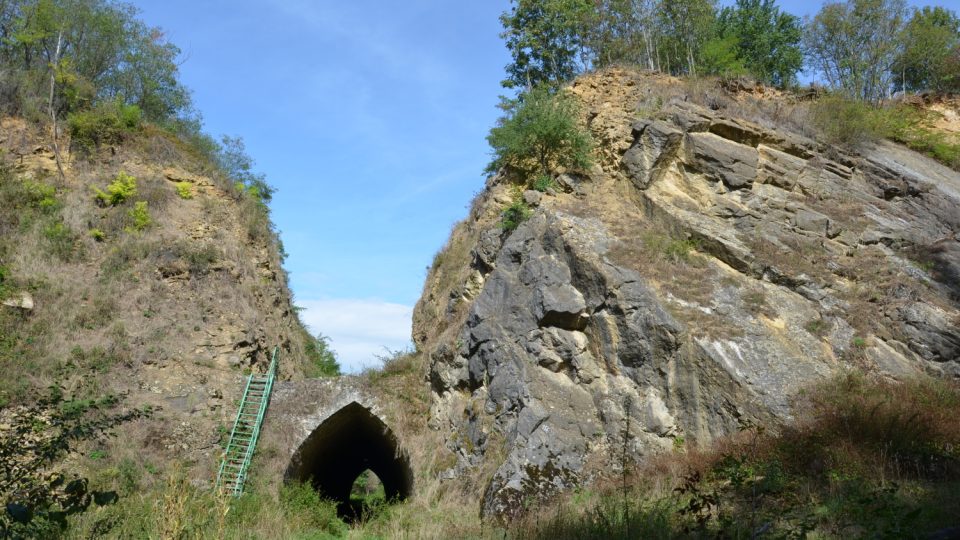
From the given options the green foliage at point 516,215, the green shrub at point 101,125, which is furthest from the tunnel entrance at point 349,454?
the green shrub at point 101,125

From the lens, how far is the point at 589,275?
1592 cm

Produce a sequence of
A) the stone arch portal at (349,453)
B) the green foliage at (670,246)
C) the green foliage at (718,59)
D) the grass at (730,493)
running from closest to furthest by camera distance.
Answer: the grass at (730,493) < the green foliage at (670,246) < the stone arch portal at (349,453) < the green foliage at (718,59)

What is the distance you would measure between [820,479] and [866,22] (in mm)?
23989

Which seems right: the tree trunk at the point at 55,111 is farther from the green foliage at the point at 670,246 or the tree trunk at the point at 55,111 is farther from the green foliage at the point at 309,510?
the green foliage at the point at 670,246

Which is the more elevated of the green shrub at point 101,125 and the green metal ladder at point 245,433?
the green shrub at point 101,125

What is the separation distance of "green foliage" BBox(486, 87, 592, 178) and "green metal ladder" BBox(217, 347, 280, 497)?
9.31 metres

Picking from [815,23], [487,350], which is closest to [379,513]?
[487,350]

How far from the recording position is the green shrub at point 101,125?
2330 centimetres

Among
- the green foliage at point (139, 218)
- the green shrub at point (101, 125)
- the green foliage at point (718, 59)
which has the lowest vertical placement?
the green foliage at point (139, 218)

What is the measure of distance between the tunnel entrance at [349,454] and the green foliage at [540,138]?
883cm

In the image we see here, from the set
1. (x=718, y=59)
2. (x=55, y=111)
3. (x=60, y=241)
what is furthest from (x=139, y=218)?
(x=718, y=59)

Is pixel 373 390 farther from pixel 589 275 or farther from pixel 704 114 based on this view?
pixel 704 114

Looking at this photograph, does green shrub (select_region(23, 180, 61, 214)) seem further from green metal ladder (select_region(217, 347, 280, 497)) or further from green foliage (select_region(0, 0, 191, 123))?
green metal ladder (select_region(217, 347, 280, 497))

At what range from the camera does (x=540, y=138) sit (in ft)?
65.0
